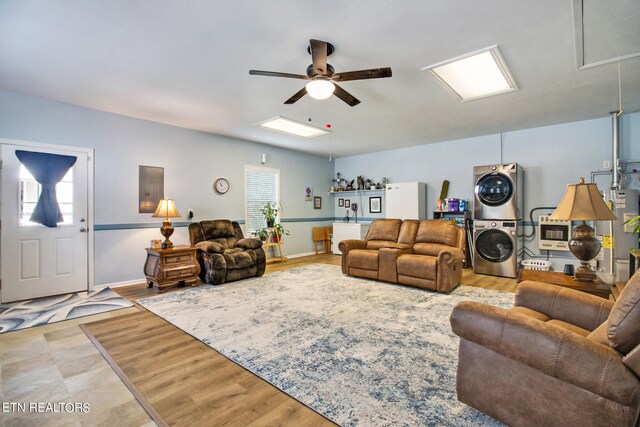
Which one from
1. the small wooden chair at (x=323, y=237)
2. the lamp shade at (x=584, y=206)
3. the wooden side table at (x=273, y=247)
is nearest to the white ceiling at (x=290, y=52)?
the lamp shade at (x=584, y=206)

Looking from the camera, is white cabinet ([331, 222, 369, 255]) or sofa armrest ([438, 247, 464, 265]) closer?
sofa armrest ([438, 247, 464, 265])

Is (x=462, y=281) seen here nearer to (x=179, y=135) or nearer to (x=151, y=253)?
(x=151, y=253)

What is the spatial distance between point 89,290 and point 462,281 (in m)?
5.59

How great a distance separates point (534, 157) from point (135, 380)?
6.32m

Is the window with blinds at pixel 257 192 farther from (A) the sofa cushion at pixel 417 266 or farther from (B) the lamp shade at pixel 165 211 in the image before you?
(A) the sofa cushion at pixel 417 266

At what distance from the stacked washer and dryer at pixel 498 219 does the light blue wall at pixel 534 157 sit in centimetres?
34

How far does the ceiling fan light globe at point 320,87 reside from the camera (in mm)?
2566

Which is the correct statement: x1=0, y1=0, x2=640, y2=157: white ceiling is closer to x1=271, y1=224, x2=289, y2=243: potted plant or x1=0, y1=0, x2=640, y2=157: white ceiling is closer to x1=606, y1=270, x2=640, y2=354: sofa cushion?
x1=606, y1=270, x2=640, y2=354: sofa cushion

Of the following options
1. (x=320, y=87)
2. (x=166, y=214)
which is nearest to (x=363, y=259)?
(x=320, y=87)

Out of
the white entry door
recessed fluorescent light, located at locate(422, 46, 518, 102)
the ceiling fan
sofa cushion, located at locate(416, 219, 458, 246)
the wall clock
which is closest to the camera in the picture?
the ceiling fan

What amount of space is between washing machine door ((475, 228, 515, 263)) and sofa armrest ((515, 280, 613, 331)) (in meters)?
3.27

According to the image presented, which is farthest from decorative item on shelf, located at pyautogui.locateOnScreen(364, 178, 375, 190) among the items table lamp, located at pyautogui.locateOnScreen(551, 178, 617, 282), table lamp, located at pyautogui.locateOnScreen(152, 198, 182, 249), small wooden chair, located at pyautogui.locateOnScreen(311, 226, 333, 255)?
table lamp, located at pyautogui.locateOnScreen(551, 178, 617, 282)

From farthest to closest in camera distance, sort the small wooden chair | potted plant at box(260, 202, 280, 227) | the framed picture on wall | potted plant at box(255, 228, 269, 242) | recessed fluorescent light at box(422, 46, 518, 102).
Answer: the small wooden chair
the framed picture on wall
potted plant at box(260, 202, 280, 227)
potted plant at box(255, 228, 269, 242)
recessed fluorescent light at box(422, 46, 518, 102)

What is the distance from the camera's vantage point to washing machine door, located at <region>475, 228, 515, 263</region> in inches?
191
